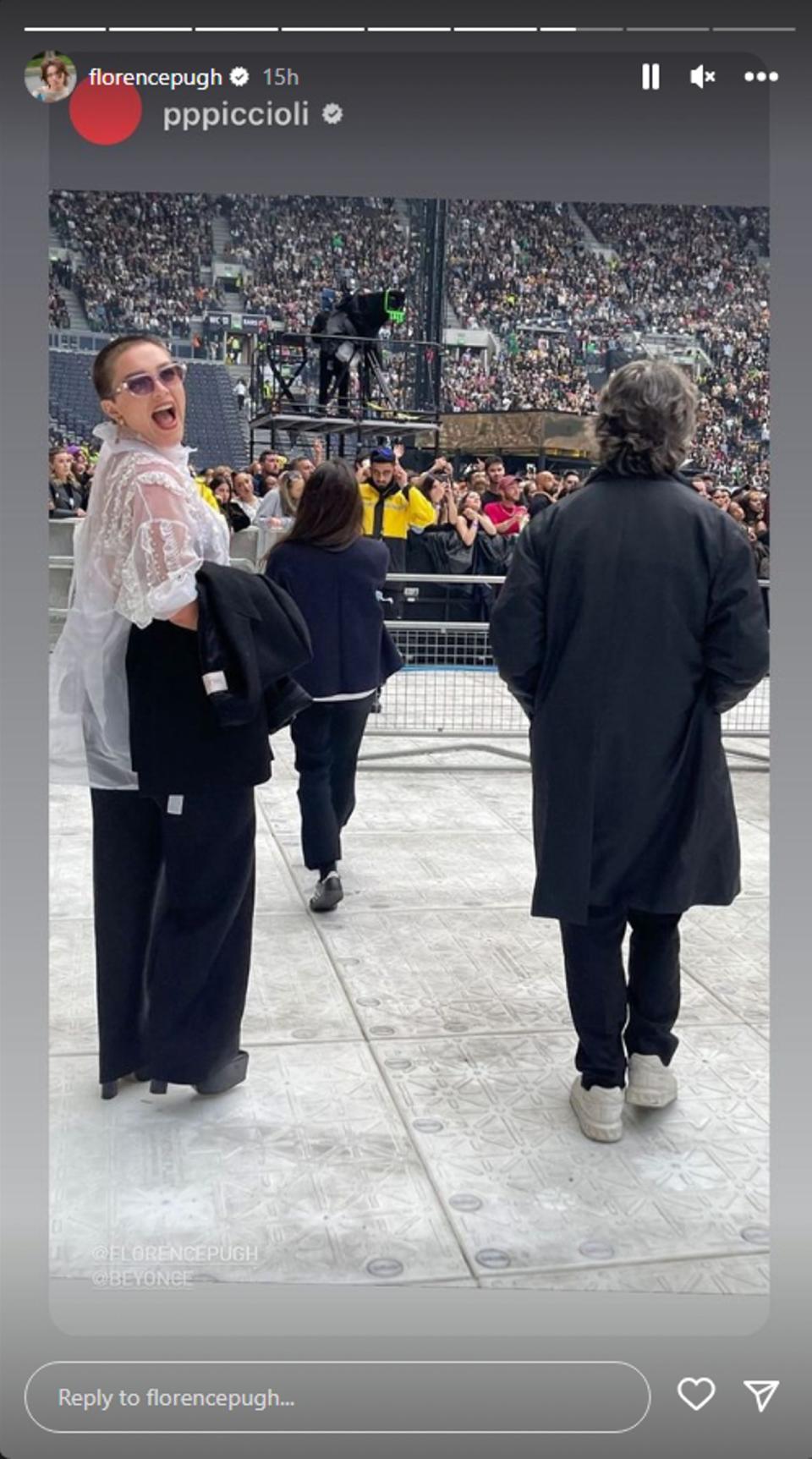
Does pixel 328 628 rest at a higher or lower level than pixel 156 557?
lower

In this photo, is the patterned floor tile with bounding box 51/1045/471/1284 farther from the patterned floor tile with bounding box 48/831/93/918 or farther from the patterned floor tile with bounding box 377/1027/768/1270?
the patterned floor tile with bounding box 48/831/93/918

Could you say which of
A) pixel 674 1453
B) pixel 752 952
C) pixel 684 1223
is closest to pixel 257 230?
pixel 674 1453

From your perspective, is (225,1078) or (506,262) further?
(506,262)

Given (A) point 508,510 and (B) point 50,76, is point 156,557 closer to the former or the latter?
(B) point 50,76

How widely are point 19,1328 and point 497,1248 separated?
1.07 metres

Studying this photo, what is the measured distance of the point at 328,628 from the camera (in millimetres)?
4062

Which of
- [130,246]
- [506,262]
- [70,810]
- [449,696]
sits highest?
[506,262]

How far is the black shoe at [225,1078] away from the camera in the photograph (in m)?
2.67

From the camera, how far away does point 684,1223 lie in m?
2.24

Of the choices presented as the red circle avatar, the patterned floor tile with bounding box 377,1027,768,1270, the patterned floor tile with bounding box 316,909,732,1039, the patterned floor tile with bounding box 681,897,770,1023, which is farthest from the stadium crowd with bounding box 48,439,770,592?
the red circle avatar

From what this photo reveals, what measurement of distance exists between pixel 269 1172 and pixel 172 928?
51 centimetres

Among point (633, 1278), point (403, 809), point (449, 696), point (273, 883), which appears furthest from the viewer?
point (449, 696)

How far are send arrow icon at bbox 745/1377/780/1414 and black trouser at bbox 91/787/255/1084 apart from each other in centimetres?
151
